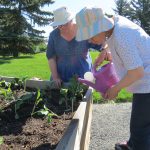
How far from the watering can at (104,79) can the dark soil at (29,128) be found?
551mm

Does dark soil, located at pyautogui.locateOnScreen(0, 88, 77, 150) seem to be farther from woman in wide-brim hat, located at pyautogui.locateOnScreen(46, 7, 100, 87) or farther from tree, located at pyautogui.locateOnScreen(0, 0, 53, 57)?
tree, located at pyautogui.locateOnScreen(0, 0, 53, 57)

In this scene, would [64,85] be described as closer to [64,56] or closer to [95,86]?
[64,56]

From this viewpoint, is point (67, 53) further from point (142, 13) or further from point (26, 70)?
point (142, 13)

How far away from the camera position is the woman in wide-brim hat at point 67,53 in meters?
4.70

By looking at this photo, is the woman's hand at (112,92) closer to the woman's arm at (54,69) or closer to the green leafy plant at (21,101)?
the green leafy plant at (21,101)

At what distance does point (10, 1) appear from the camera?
3441cm

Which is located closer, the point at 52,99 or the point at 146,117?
the point at 146,117

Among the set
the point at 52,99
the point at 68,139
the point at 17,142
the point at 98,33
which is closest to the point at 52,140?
the point at 17,142

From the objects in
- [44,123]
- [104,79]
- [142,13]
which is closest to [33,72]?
[44,123]

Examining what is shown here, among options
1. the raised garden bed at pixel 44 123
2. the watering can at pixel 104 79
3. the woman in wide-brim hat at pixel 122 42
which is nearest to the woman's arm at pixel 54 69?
the raised garden bed at pixel 44 123

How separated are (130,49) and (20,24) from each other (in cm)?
3123

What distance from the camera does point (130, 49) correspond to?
3012mm

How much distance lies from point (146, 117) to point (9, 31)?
29291 mm

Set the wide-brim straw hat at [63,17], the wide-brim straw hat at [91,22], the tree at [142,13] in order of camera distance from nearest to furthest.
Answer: the wide-brim straw hat at [91,22]
the wide-brim straw hat at [63,17]
the tree at [142,13]
